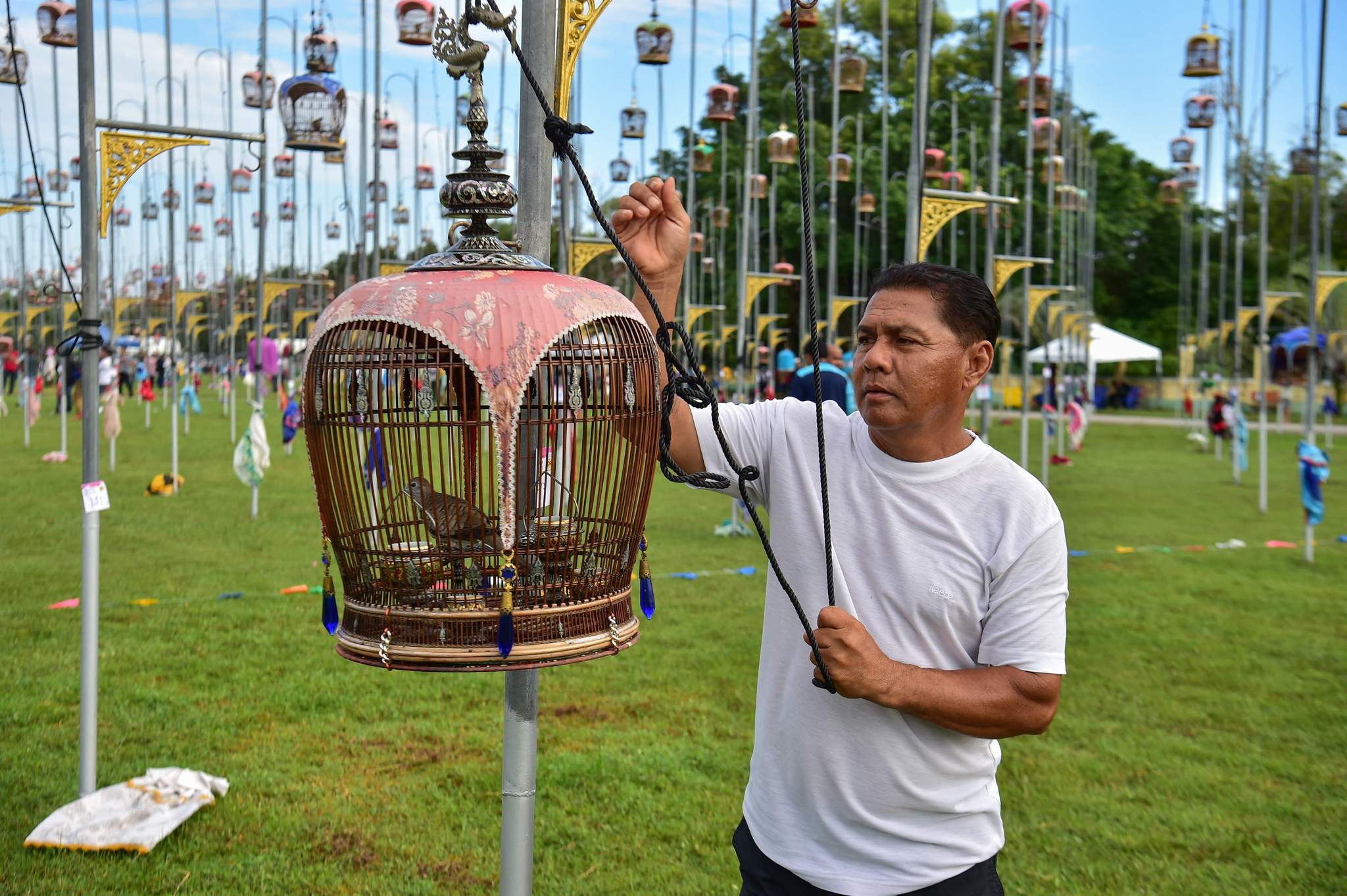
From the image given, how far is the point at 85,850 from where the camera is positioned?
15.2ft

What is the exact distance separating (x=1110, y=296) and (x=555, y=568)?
4874 cm

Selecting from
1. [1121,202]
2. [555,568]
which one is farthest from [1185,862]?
[1121,202]

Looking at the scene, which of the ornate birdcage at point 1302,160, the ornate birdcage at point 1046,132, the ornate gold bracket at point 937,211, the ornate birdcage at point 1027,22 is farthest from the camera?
the ornate birdcage at point 1302,160

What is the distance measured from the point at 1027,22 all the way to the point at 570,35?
15.3 m

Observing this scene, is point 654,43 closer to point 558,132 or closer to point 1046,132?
point 1046,132

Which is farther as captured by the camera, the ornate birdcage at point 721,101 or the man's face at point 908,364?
the ornate birdcage at point 721,101

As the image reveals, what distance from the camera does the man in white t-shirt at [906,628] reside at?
7.47 feet

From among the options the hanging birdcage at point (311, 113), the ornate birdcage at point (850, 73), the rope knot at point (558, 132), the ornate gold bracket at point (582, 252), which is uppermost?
the ornate birdcage at point (850, 73)

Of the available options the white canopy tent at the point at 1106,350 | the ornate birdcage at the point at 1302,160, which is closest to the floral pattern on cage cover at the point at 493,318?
the ornate birdcage at the point at 1302,160

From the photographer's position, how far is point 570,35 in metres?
2.76

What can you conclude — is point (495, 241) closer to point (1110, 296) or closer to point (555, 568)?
point (555, 568)

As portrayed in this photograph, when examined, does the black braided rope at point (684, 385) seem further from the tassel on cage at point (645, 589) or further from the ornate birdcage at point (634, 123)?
the ornate birdcage at point (634, 123)

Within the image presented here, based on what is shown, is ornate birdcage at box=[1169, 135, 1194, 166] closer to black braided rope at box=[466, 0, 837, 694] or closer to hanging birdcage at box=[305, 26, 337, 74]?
hanging birdcage at box=[305, 26, 337, 74]

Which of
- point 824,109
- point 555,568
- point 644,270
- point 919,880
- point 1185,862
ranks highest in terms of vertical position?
point 824,109
